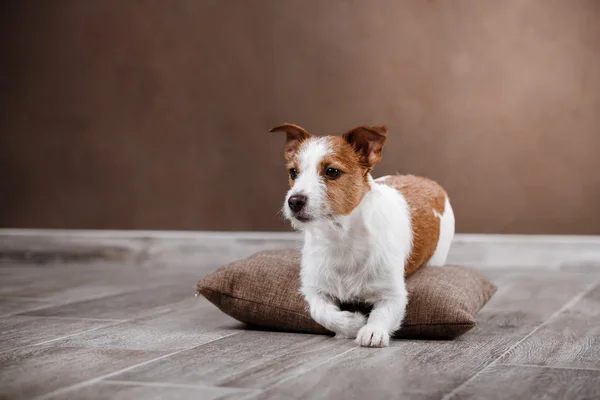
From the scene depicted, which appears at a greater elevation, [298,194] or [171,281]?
[298,194]

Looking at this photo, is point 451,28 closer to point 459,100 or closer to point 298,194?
point 459,100

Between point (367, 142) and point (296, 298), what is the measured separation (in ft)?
1.68

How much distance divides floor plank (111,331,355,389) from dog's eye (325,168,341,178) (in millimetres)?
459

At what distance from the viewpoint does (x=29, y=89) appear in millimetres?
4586

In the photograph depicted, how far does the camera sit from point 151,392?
1743 mm

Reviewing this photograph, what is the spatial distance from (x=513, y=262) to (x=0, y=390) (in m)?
2.80

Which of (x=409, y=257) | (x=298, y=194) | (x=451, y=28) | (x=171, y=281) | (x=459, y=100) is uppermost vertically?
(x=451, y=28)

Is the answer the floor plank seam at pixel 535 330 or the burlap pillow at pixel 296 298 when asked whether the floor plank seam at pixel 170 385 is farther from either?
the burlap pillow at pixel 296 298

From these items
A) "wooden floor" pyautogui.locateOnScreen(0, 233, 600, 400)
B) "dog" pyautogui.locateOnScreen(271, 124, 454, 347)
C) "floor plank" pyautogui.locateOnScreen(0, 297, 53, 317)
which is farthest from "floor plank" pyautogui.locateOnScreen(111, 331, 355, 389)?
"floor plank" pyautogui.locateOnScreen(0, 297, 53, 317)

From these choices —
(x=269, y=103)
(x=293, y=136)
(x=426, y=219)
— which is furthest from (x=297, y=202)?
(x=269, y=103)

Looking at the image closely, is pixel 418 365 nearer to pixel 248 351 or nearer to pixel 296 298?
pixel 248 351

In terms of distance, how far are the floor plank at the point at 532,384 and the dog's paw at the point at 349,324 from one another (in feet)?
1.54

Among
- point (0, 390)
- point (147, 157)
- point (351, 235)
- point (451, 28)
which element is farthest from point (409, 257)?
point (147, 157)

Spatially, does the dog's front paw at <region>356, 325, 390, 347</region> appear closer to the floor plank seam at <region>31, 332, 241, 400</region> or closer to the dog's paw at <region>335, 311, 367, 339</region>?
the dog's paw at <region>335, 311, 367, 339</region>
